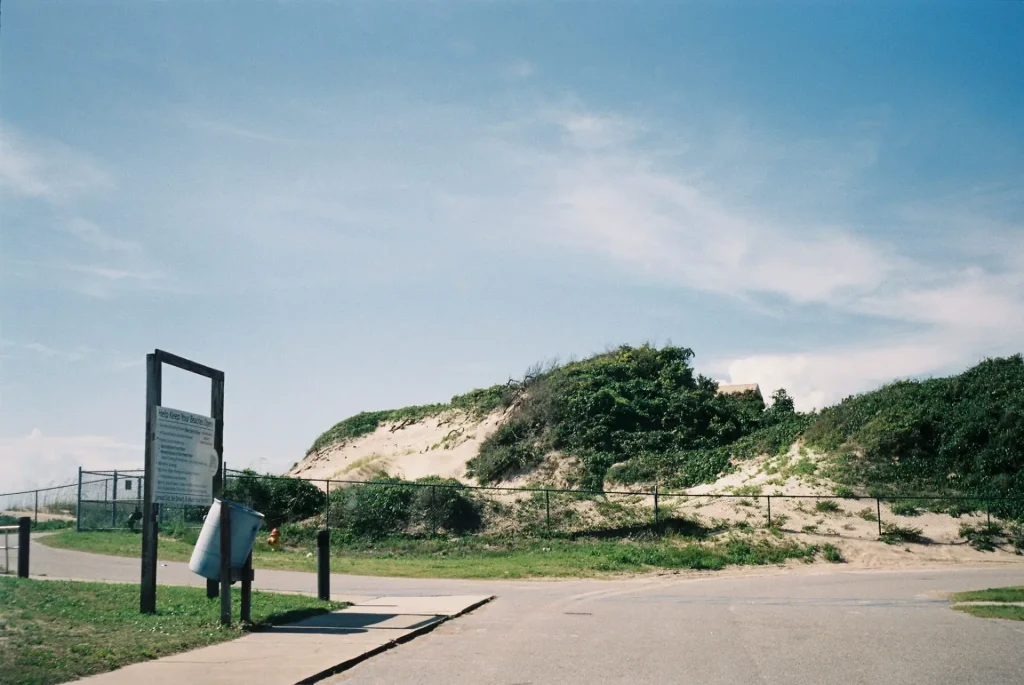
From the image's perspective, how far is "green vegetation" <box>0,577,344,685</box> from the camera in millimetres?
8836

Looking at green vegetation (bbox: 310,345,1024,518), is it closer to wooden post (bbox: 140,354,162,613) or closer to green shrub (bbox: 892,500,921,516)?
green shrub (bbox: 892,500,921,516)

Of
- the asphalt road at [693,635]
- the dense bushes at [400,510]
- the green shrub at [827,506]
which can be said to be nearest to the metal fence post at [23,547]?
the asphalt road at [693,635]

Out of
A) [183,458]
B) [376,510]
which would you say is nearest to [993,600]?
[183,458]

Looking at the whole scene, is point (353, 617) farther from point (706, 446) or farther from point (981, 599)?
point (706, 446)

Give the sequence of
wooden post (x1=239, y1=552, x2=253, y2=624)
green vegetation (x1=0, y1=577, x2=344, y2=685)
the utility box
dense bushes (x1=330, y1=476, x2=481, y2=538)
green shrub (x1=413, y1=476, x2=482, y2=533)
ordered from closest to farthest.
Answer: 1. green vegetation (x1=0, y1=577, x2=344, y2=685)
2. wooden post (x1=239, y1=552, x2=253, y2=624)
3. the utility box
4. dense bushes (x1=330, y1=476, x2=481, y2=538)
5. green shrub (x1=413, y1=476, x2=482, y2=533)

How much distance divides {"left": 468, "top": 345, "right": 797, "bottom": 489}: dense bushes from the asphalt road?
852 inches

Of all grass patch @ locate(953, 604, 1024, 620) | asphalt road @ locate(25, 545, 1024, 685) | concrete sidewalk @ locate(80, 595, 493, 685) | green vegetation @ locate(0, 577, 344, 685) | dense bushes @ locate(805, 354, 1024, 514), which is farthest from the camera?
dense bushes @ locate(805, 354, 1024, 514)

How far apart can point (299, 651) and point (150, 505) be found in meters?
3.85

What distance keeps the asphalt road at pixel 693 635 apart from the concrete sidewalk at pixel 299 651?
32 cm

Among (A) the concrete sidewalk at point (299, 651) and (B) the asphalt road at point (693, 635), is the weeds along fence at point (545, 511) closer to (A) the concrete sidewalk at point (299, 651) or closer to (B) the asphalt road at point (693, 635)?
(B) the asphalt road at point (693, 635)

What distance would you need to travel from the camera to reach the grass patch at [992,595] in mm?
16328

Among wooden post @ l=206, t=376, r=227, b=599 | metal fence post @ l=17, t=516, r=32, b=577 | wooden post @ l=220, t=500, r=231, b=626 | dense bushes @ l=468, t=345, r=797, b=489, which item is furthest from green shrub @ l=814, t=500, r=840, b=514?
wooden post @ l=220, t=500, r=231, b=626

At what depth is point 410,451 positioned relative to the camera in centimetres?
5666

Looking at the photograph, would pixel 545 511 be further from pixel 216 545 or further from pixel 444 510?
pixel 216 545
